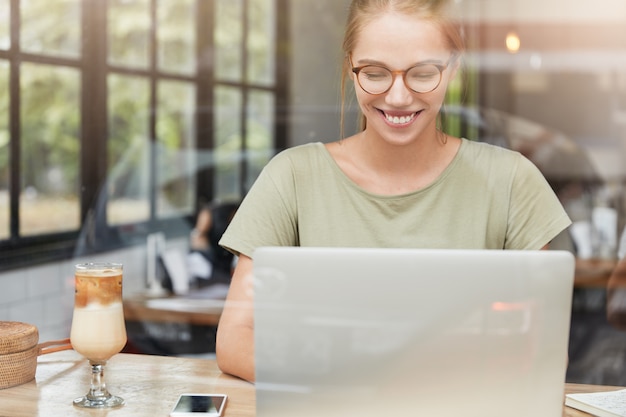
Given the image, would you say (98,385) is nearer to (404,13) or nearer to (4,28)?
(404,13)

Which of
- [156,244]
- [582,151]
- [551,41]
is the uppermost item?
[551,41]

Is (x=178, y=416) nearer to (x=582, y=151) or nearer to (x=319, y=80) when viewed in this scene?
(x=319, y=80)

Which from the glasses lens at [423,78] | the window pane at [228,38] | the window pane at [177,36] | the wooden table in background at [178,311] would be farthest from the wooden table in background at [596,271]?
the glasses lens at [423,78]

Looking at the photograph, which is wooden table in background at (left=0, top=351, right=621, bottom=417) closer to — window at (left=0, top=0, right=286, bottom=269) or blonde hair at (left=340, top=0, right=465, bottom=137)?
blonde hair at (left=340, top=0, right=465, bottom=137)

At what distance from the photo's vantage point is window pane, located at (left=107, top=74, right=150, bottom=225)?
3.50 m

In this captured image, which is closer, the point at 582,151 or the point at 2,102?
the point at 2,102

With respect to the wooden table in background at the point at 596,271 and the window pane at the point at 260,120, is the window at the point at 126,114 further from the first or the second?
the wooden table in background at the point at 596,271

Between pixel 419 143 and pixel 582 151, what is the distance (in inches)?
146

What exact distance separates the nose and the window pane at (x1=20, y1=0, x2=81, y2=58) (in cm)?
180

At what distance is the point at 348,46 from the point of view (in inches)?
64.1

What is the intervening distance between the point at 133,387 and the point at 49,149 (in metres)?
2.01

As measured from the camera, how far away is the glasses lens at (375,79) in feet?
4.86

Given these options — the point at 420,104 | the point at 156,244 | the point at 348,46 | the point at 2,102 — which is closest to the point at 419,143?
the point at 420,104

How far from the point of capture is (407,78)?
1460 millimetres
